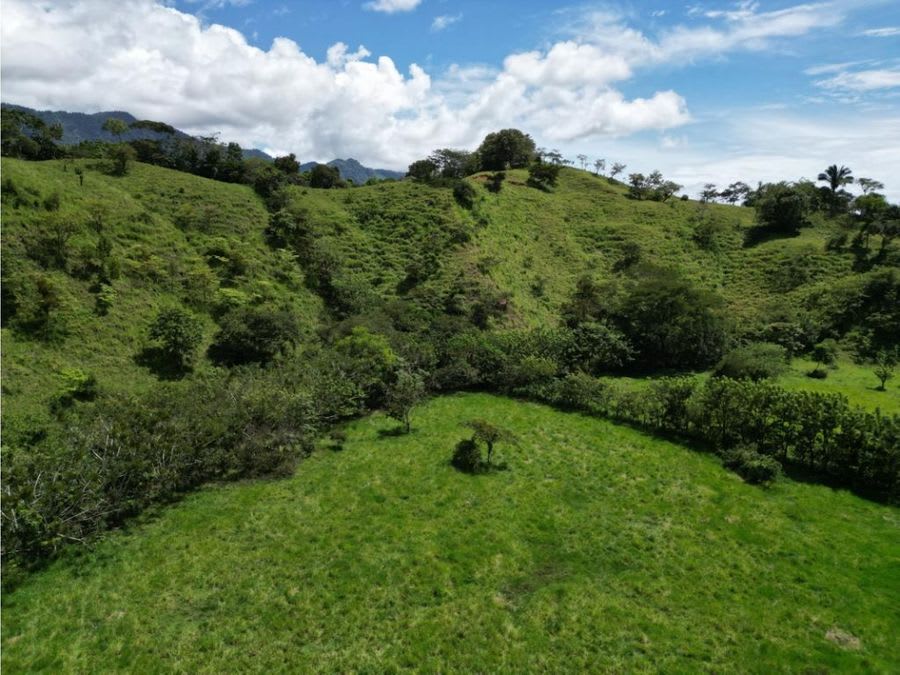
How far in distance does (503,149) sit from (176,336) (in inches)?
2906

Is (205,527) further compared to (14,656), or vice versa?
(205,527)

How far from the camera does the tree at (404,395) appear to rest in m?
28.9

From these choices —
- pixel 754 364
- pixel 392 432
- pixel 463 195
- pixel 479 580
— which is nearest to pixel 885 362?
pixel 754 364

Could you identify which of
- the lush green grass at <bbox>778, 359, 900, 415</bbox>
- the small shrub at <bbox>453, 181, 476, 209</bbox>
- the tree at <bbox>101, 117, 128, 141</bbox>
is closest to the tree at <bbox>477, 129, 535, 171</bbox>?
the small shrub at <bbox>453, 181, 476, 209</bbox>

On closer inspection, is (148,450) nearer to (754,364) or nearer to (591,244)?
(754,364)

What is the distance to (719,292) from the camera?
190 feet

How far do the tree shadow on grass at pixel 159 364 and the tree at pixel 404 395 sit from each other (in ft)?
44.7

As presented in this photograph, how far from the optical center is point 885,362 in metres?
39.8

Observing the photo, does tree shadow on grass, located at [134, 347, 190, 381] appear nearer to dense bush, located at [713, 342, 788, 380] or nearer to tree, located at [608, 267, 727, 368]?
tree, located at [608, 267, 727, 368]

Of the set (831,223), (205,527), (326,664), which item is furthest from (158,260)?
(831,223)

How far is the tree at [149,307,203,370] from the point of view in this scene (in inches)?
1176

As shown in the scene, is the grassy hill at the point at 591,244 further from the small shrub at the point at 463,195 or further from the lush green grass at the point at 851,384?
the lush green grass at the point at 851,384

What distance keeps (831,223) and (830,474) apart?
209ft

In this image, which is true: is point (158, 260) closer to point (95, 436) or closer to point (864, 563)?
point (95, 436)
